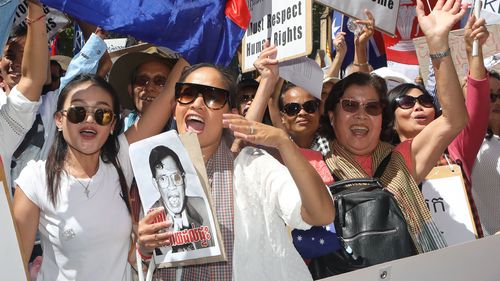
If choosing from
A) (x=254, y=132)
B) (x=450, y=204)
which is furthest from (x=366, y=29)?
(x=254, y=132)

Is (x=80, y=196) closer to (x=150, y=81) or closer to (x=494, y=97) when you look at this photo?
(x=150, y=81)

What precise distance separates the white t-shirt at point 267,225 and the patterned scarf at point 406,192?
0.67m

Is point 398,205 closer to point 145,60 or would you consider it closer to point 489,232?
point 489,232

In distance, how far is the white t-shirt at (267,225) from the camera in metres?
2.34

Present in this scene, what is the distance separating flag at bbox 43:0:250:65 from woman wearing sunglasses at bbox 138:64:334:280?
0.77 metres

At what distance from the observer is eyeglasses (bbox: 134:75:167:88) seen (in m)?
3.79

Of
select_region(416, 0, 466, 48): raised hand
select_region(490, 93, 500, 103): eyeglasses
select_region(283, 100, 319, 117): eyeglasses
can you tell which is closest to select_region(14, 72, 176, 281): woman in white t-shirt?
select_region(283, 100, 319, 117): eyeglasses

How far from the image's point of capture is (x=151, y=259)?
94.3 inches

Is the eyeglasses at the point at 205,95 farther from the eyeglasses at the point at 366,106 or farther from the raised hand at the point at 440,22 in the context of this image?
the raised hand at the point at 440,22

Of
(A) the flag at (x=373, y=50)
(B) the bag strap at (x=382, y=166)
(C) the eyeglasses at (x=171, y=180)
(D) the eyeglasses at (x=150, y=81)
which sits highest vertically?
(A) the flag at (x=373, y=50)

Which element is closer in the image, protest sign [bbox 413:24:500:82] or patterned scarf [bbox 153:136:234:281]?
patterned scarf [bbox 153:136:234:281]

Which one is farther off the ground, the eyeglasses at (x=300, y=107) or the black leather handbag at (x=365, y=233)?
the eyeglasses at (x=300, y=107)

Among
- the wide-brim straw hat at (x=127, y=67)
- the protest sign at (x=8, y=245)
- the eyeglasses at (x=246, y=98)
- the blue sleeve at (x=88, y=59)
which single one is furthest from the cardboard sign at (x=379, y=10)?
the protest sign at (x=8, y=245)

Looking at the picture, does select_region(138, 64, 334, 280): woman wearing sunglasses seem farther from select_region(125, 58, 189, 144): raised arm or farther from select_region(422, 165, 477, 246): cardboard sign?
select_region(422, 165, 477, 246): cardboard sign
